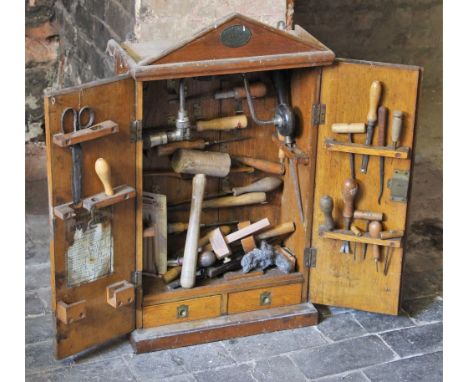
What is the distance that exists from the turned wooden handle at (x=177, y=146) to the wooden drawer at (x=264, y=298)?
69 cm

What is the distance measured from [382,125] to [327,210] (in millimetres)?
456

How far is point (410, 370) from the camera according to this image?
401 cm

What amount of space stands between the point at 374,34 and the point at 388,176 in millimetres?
2645

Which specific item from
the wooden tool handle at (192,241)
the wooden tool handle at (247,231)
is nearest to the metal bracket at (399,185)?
the wooden tool handle at (247,231)

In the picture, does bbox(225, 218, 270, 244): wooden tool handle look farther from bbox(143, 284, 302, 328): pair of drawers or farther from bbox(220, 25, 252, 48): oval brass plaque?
bbox(220, 25, 252, 48): oval brass plaque

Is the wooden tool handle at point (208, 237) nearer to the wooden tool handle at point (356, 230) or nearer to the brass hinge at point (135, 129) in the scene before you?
the wooden tool handle at point (356, 230)

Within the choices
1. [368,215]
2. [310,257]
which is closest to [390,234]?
[368,215]

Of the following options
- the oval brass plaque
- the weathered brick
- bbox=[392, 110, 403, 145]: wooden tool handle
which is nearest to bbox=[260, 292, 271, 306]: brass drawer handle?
the weathered brick

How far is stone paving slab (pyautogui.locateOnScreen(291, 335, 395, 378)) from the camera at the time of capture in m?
4.00

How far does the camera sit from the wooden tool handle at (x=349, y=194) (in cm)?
402

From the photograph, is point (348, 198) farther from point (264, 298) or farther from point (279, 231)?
point (264, 298)

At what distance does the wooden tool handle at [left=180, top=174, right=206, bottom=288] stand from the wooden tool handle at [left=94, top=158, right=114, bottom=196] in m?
0.48

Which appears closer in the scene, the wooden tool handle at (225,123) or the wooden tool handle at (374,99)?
the wooden tool handle at (374,99)

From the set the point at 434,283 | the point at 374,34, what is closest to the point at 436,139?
the point at 374,34
